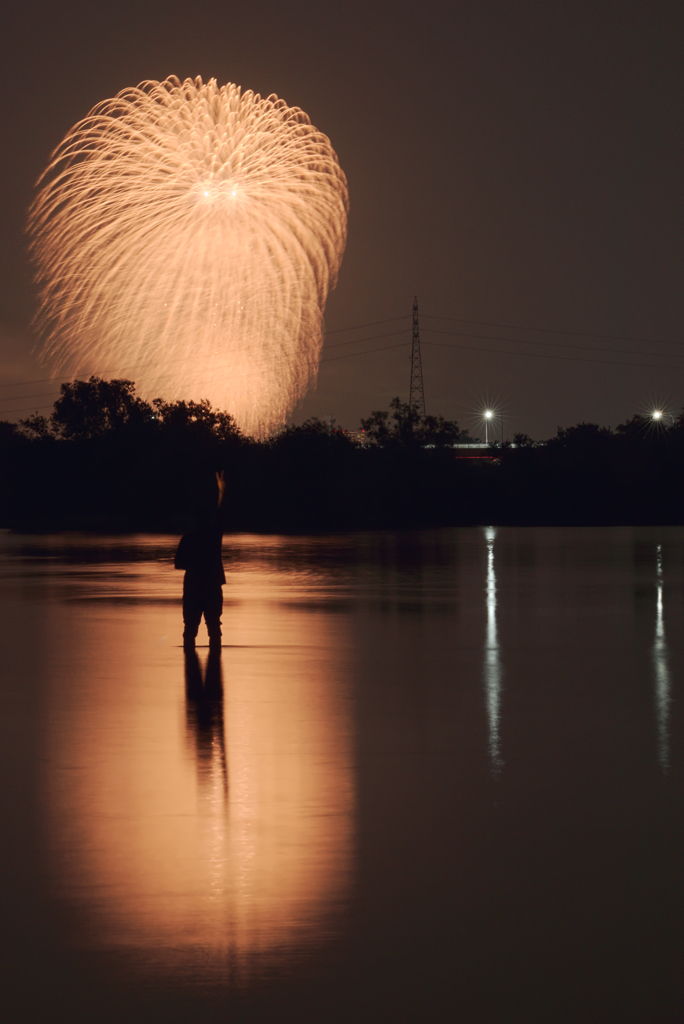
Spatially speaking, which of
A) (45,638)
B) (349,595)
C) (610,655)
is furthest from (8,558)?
(610,655)

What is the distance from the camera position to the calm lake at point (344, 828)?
4.20 metres

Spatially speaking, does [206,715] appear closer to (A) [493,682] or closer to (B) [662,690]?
(A) [493,682]

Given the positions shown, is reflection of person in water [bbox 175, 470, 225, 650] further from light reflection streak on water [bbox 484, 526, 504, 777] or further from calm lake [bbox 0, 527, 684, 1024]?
light reflection streak on water [bbox 484, 526, 504, 777]

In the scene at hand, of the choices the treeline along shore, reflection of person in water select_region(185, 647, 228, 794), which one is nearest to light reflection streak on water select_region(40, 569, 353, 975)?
reflection of person in water select_region(185, 647, 228, 794)

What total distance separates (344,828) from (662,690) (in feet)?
17.4

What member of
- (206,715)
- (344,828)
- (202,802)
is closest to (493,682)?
(206,715)

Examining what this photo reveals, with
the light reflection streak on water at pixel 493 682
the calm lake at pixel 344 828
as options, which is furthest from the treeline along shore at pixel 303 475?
the calm lake at pixel 344 828

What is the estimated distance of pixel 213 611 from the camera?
13.7 meters

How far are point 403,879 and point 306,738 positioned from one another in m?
3.32

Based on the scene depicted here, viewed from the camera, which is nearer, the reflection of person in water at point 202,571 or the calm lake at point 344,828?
the calm lake at point 344,828

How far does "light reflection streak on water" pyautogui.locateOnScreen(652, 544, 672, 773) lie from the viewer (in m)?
8.12

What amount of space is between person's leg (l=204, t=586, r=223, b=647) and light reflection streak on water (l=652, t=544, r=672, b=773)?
4684 millimetres

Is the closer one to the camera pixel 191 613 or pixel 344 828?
pixel 344 828

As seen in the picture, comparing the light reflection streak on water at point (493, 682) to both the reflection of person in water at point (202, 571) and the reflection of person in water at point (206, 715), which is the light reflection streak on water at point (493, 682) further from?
the reflection of person in water at point (202, 571)
